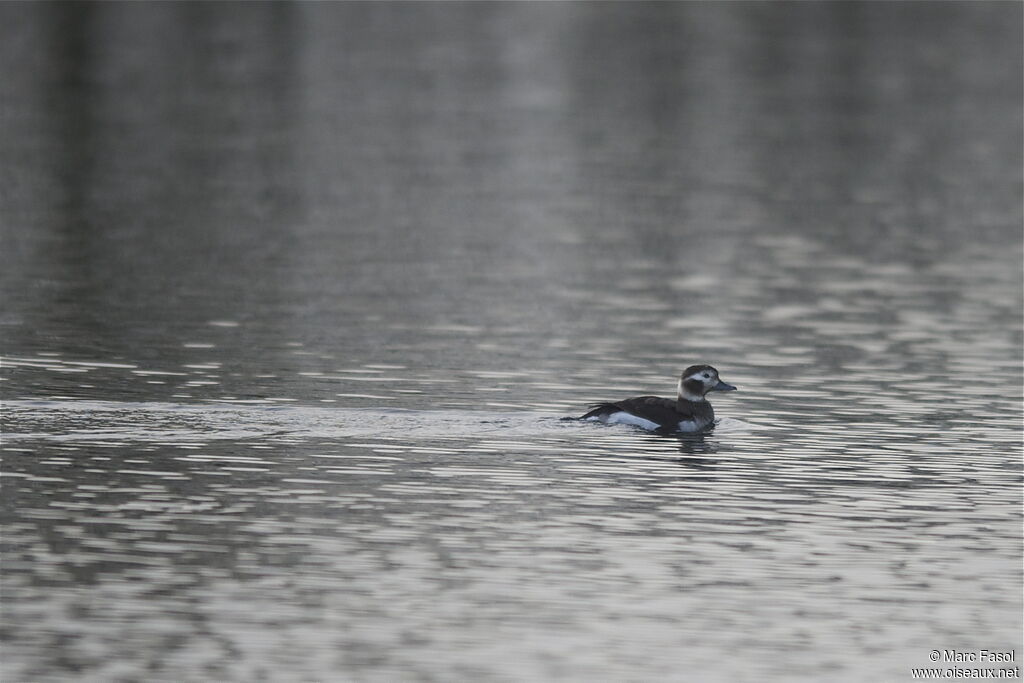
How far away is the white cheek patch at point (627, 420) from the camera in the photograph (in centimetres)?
2269

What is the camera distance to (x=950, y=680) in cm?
1460

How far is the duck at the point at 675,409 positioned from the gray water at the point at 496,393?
0.82 ft

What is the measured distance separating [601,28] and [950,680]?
9952 cm

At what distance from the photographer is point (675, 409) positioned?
76.1 feet

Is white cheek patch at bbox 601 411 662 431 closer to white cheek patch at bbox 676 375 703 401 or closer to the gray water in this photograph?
the gray water

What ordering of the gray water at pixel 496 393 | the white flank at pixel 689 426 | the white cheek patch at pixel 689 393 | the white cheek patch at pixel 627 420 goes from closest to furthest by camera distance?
the gray water at pixel 496 393, the white cheek patch at pixel 627 420, the white flank at pixel 689 426, the white cheek patch at pixel 689 393

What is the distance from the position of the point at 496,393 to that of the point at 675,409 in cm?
246

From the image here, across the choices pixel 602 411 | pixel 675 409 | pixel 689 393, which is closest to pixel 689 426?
pixel 675 409

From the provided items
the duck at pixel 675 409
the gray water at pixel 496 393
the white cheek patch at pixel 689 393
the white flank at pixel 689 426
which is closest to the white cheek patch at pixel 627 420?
the duck at pixel 675 409

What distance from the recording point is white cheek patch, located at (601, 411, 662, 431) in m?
22.7

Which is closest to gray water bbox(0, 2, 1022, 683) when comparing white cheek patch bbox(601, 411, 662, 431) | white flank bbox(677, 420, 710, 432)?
white cheek patch bbox(601, 411, 662, 431)

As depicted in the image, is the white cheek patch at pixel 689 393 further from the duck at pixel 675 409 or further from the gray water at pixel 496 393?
the gray water at pixel 496 393

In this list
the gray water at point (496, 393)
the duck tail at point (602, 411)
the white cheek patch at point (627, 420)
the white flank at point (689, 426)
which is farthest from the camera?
the white flank at point (689, 426)

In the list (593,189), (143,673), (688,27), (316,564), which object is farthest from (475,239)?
(688,27)
